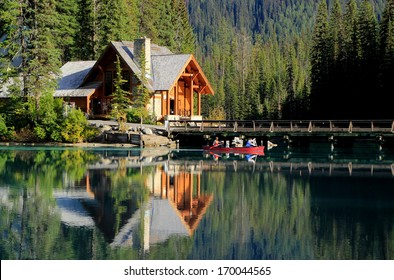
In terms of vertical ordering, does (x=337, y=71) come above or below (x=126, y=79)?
above

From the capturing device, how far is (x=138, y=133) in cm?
5512

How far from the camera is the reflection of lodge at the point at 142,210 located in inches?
745

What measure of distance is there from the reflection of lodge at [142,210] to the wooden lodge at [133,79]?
31.9 m

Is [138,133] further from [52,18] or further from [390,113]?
[390,113]

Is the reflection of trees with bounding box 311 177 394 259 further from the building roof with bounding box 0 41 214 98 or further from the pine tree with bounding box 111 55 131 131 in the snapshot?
the building roof with bounding box 0 41 214 98

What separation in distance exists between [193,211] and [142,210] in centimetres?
160

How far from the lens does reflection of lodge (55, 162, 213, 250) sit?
62.1 ft

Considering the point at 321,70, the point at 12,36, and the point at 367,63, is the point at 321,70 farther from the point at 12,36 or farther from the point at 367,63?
the point at 12,36

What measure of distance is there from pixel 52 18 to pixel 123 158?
19219mm

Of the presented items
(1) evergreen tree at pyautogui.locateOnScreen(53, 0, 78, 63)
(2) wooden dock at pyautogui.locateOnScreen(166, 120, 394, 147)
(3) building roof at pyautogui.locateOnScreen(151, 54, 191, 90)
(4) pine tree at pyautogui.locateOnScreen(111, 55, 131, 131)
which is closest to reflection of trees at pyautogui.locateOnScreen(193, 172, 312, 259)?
(2) wooden dock at pyautogui.locateOnScreen(166, 120, 394, 147)

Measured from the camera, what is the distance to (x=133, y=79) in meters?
63.2

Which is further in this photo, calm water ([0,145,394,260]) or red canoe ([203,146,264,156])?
red canoe ([203,146,264,156])

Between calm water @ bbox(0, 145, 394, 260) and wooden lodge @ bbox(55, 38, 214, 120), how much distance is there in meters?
24.2

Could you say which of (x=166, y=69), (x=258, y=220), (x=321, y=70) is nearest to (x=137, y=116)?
(x=166, y=69)
